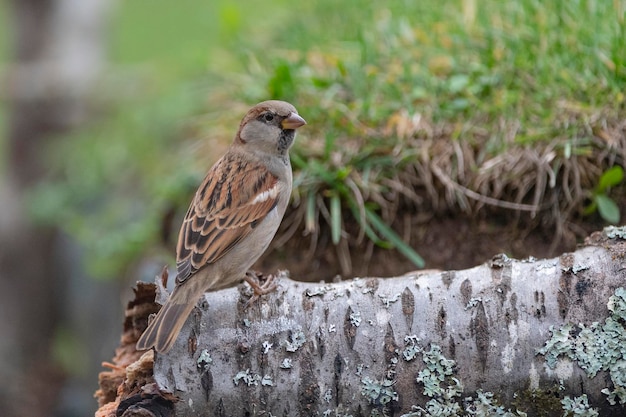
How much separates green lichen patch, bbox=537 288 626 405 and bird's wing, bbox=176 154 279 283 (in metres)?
1.36

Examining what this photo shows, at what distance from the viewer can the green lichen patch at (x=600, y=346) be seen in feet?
8.69

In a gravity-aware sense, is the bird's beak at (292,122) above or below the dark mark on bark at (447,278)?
above

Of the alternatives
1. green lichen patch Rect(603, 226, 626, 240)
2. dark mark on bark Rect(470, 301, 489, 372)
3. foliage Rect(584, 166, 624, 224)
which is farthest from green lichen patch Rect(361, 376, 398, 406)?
foliage Rect(584, 166, 624, 224)

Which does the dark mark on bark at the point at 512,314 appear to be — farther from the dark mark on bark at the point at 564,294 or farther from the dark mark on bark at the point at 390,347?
the dark mark on bark at the point at 390,347

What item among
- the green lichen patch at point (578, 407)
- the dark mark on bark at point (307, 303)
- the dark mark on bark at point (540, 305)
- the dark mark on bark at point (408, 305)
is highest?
the dark mark on bark at point (307, 303)

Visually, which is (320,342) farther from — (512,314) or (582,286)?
(582,286)

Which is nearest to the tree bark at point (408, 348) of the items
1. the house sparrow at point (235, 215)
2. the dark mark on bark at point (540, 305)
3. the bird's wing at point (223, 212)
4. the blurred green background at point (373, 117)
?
the dark mark on bark at point (540, 305)

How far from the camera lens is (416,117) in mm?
4398

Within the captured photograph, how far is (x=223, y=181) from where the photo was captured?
3.66 metres

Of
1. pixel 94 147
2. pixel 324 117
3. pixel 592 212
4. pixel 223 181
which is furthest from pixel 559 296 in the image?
pixel 94 147

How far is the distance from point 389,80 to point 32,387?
15.7 feet

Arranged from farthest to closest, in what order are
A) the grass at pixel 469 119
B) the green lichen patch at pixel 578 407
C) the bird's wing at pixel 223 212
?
the grass at pixel 469 119, the bird's wing at pixel 223 212, the green lichen patch at pixel 578 407

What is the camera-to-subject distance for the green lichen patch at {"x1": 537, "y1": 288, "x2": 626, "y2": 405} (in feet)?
8.69

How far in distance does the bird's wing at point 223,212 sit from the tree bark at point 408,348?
0.42 metres
